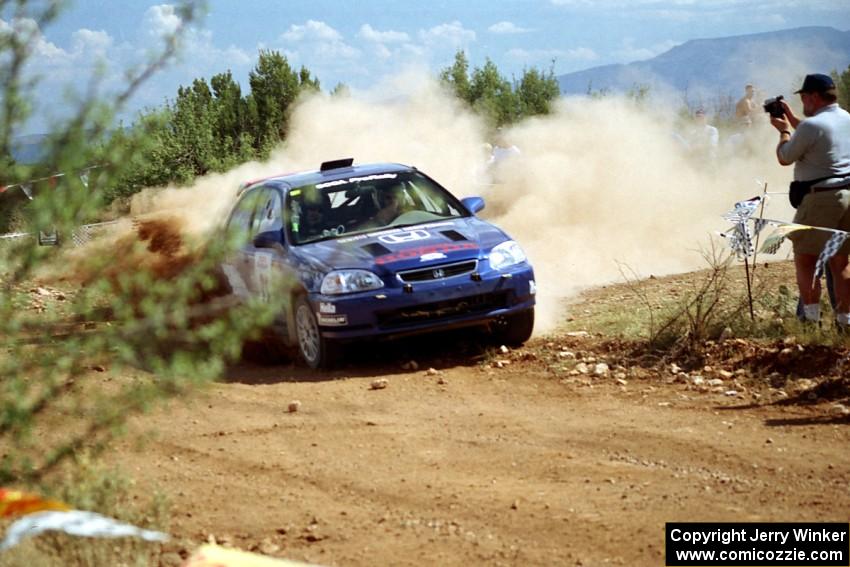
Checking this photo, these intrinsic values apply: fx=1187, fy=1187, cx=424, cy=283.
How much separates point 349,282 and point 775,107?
367cm

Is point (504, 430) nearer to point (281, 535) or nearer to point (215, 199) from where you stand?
point (281, 535)

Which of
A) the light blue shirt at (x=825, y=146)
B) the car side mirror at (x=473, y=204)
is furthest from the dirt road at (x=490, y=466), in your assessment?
the car side mirror at (x=473, y=204)

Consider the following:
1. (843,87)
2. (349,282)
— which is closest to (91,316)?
(349,282)

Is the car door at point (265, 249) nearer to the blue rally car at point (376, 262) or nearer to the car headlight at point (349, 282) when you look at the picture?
the blue rally car at point (376, 262)

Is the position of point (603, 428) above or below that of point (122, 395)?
below

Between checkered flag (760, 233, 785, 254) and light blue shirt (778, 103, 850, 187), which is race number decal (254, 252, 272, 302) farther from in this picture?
light blue shirt (778, 103, 850, 187)

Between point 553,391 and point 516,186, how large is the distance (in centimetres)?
1246

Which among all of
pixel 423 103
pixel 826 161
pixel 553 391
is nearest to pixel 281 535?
pixel 553 391

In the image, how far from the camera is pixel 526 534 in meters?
5.20

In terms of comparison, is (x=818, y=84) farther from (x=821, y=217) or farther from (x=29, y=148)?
(x=29, y=148)

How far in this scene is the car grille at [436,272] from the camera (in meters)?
9.62

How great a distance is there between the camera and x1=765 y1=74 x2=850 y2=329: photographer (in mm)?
8930

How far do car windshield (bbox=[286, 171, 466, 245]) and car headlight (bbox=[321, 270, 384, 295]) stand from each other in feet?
2.49

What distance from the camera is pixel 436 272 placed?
31.8 feet
